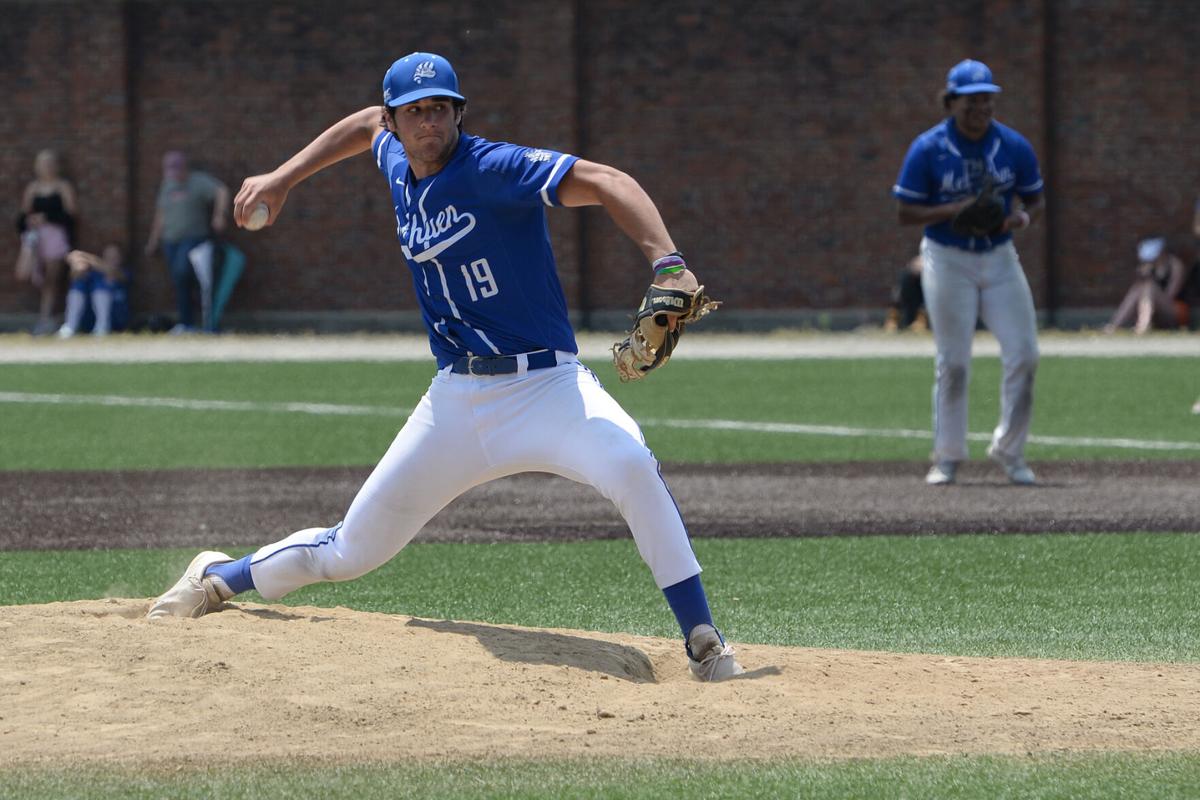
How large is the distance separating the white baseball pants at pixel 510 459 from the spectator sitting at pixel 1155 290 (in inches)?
838

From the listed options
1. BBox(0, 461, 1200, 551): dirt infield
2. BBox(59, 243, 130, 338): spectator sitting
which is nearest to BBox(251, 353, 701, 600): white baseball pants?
BBox(0, 461, 1200, 551): dirt infield

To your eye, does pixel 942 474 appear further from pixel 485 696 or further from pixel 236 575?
pixel 485 696

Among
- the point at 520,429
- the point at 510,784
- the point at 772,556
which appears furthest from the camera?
the point at 772,556

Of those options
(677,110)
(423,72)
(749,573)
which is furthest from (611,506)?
(677,110)

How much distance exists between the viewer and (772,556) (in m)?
9.40

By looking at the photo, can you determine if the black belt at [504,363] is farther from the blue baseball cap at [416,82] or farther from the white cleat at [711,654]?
the white cleat at [711,654]

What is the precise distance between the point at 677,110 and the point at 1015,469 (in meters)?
16.1

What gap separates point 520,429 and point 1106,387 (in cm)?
1372

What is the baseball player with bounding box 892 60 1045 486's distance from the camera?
11.7 metres

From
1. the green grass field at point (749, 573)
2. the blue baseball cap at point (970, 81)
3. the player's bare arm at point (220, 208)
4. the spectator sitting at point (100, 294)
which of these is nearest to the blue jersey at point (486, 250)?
the green grass field at point (749, 573)

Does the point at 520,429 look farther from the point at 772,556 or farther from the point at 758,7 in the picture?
A: the point at 758,7

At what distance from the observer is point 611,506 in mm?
11359

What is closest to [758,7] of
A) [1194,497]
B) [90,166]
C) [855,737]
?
[90,166]

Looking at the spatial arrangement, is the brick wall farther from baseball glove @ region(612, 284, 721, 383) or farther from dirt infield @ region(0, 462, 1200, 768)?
baseball glove @ region(612, 284, 721, 383)
